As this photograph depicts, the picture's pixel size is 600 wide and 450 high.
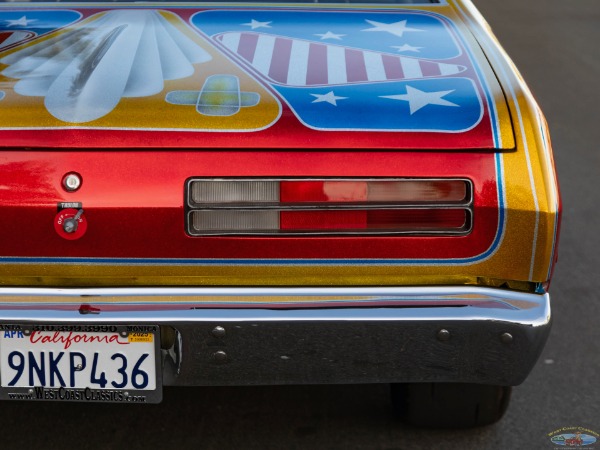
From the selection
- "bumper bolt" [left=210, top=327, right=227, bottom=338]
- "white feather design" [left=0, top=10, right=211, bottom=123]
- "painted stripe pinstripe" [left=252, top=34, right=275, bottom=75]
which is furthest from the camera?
"painted stripe pinstripe" [left=252, top=34, right=275, bottom=75]

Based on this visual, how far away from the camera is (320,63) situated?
289cm

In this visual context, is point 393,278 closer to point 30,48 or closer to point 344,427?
point 344,427

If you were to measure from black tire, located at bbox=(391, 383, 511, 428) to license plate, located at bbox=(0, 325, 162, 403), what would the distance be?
0.91 metres

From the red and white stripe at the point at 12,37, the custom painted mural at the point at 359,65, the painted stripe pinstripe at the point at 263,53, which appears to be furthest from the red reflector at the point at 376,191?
the red and white stripe at the point at 12,37

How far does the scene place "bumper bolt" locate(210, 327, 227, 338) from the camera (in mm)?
2477

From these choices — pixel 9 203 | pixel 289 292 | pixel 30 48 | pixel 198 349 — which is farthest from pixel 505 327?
pixel 30 48

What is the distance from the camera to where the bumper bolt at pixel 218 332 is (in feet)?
8.13

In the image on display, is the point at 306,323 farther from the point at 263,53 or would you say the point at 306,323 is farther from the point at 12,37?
the point at 12,37

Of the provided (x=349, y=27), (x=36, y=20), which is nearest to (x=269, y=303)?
(x=349, y=27)

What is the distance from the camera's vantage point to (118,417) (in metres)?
3.30

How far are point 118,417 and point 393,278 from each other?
1228mm

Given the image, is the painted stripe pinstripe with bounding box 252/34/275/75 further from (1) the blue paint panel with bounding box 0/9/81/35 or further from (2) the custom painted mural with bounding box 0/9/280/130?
(1) the blue paint panel with bounding box 0/9/81/35

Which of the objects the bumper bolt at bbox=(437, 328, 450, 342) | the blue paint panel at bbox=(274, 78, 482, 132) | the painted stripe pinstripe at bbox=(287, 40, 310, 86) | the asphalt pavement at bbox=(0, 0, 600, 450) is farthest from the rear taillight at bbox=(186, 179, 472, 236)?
the asphalt pavement at bbox=(0, 0, 600, 450)

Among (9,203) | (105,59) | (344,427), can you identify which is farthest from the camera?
(344,427)
